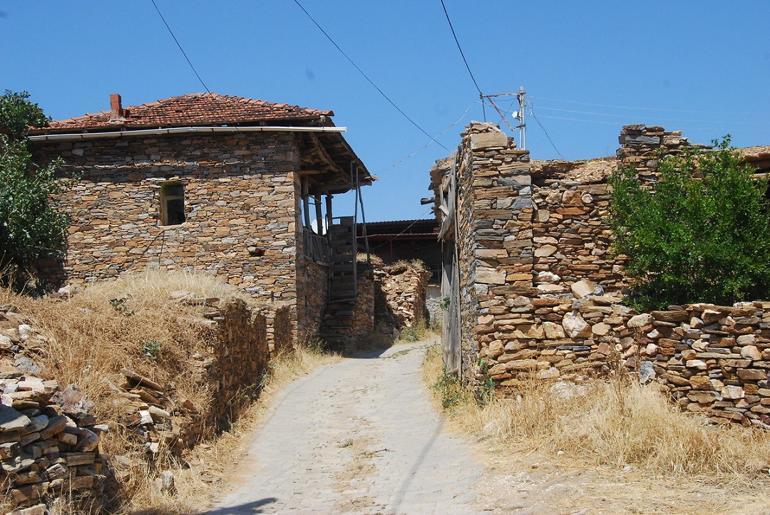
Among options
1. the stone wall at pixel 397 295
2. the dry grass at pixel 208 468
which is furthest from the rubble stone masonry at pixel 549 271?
the stone wall at pixel 397 295

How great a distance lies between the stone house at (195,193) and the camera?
16.8 metres

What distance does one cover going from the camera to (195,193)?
1709 centimetres

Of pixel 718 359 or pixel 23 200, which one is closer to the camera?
pixel 718 359

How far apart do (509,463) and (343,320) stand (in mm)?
12741

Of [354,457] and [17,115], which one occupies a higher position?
[17,115]

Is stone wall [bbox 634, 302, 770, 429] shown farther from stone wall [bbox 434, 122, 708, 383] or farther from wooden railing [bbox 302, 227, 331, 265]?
wooden railing [bbox 302, 227, 331, 265]

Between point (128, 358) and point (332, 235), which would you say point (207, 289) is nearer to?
point (128, 358)

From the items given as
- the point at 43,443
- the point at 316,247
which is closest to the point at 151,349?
the point at 43,443

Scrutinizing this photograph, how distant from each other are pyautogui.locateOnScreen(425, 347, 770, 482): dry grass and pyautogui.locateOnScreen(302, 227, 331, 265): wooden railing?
9746mm

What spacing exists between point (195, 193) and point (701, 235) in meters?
11.6

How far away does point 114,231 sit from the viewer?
679 inches

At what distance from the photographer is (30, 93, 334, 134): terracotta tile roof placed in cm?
1667

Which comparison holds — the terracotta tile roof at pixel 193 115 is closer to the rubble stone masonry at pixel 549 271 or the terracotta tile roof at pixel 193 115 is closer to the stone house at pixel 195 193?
the stone house at pixel 195 193

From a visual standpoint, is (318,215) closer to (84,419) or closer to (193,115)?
(193,115)
